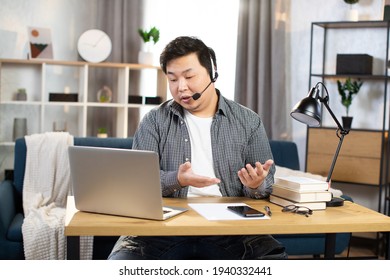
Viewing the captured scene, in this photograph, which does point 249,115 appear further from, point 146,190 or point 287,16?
point 287,16

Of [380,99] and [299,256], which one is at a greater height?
[380,99]

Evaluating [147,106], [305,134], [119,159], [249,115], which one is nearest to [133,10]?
[147,106]

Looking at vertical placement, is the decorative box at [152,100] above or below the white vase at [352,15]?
below

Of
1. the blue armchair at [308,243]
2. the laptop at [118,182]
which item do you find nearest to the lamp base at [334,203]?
the laptop at [118,182]

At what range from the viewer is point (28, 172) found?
2641 mm

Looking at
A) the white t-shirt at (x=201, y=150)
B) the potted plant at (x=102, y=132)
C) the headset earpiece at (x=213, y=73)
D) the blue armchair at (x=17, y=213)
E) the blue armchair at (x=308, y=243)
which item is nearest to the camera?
the white t-shirt at (x=201, y=150)

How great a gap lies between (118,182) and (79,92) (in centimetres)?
272

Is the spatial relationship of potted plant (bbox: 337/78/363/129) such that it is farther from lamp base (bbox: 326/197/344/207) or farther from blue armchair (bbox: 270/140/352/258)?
lamp base (bbox: 326/197/344/207)

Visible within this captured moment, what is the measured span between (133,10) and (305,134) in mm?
1425

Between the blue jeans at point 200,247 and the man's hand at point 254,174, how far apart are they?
0.16 m

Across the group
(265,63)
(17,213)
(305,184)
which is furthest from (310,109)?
(265,63)

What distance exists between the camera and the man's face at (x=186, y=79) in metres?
1.82

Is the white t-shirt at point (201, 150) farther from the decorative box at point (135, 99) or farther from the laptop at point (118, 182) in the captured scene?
the decorative box at point (135, 99)

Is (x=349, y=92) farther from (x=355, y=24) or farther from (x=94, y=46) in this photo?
(x=94, y=46)
